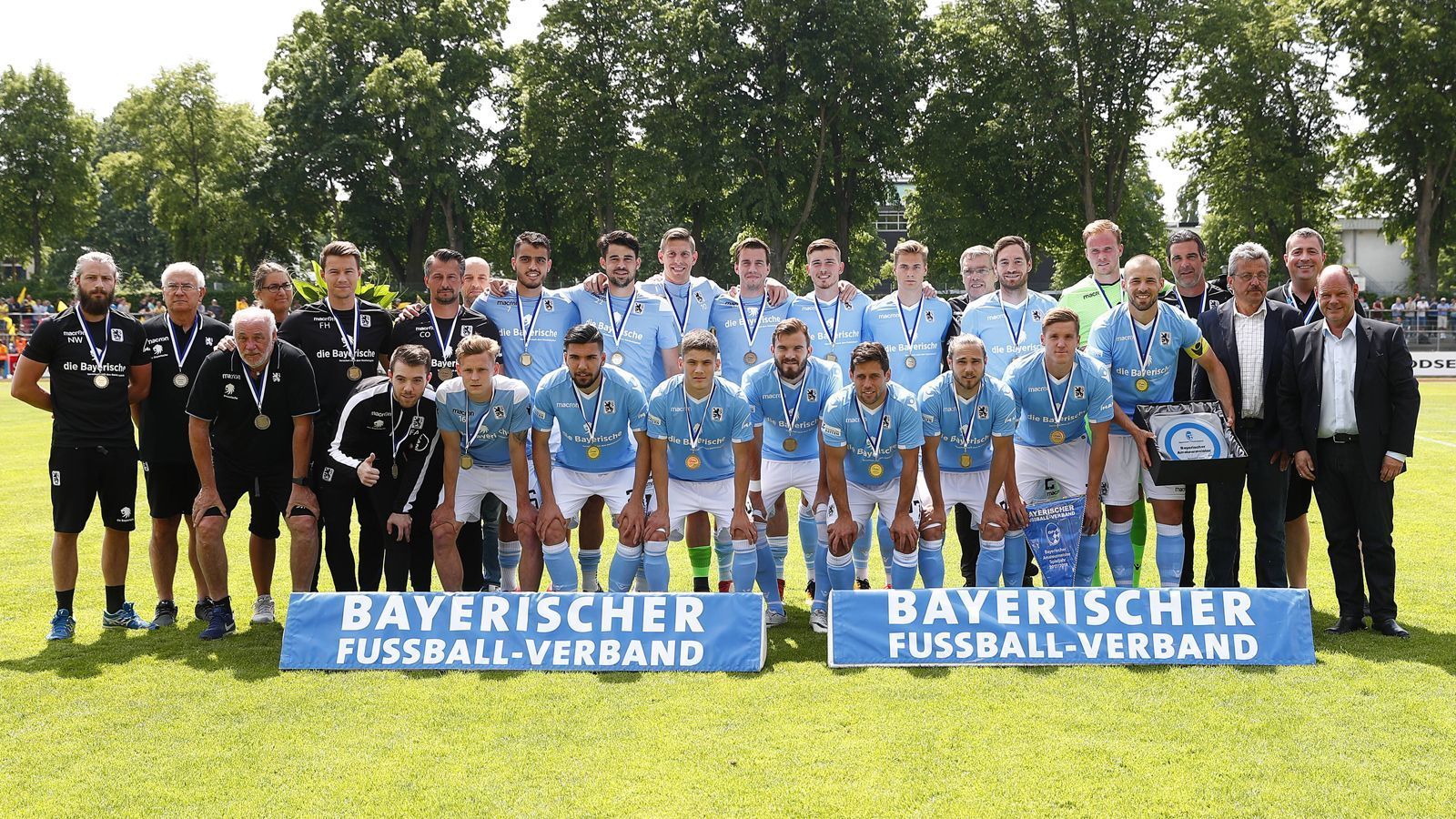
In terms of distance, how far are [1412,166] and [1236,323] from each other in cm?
3683

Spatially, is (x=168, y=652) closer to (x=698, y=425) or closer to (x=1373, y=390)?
(x=698, y=425)

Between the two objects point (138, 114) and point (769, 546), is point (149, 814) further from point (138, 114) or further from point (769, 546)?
point (138, 114)

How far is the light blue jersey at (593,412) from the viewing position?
6336 mm

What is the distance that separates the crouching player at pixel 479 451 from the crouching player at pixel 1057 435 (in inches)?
110

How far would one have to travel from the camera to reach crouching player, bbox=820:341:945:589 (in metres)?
6.06

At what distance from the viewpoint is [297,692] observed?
516 centimetres

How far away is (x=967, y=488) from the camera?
656 centimetres

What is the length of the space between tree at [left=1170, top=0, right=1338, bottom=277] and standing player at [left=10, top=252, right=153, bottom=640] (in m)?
36.7

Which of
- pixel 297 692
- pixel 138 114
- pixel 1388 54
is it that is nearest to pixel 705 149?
pixel 1388 54

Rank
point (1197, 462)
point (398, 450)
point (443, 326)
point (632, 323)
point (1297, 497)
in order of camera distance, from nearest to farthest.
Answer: point (1197, 462) < point (398, 450) < point (1297, 497) < point (443, 326) < point (632, 323)

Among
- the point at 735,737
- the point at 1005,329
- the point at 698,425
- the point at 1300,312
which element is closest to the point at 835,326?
the point at 1005,329

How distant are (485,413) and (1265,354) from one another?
472 centimetres

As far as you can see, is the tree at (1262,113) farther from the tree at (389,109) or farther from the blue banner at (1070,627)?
the blue banner at (1070,627)

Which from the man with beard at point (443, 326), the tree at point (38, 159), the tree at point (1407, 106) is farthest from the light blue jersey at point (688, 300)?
the tree at point (38, 159)
